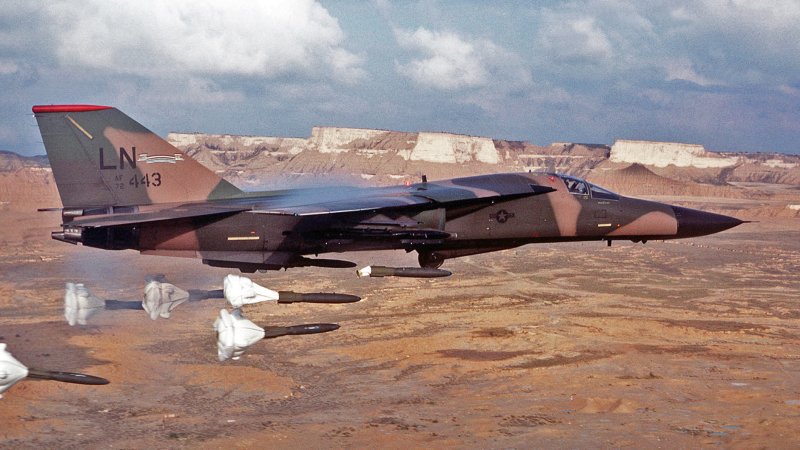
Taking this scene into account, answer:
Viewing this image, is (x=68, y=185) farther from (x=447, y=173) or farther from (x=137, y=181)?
(x=447, y=173)

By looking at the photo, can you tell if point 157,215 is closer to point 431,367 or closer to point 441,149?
point 431,367

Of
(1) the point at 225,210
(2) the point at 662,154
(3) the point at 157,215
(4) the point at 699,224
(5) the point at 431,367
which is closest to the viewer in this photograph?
(3) the point at 157,215

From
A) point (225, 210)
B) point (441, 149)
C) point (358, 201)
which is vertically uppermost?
point (441, 149)

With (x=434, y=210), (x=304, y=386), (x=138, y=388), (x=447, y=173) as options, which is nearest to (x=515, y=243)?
(x=434, y=210)

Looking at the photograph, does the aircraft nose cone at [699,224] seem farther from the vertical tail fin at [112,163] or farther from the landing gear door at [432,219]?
the vertical tail fin at [112,163]

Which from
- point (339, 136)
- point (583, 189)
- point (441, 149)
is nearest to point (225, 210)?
point (583, 189)

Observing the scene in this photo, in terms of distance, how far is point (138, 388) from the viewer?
29.2 meters

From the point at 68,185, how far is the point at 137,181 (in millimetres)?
1776

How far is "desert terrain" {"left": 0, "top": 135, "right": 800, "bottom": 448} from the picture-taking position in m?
24.9

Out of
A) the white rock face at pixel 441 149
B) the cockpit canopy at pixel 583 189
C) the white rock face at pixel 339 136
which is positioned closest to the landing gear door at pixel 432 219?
the cockpit canopy at pixel 583 189

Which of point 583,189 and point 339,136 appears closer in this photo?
point 583,189

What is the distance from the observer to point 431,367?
31.7 meters

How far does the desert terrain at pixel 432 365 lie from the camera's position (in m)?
24.9

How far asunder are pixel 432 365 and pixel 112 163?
1479 cm
